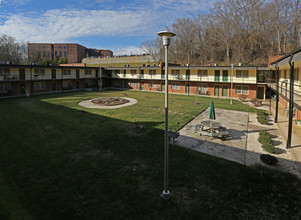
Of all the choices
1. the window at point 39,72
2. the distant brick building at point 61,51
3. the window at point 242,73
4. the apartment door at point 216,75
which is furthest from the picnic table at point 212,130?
the distant brick building at point 61,51

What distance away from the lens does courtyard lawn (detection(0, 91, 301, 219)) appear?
6.76 meters

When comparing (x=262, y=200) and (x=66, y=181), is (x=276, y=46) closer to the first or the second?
(x=262, y=200)

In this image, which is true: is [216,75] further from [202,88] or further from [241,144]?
[241,144]

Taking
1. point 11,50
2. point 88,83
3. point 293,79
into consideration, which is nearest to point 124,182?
point 293,79

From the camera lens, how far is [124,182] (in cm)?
846

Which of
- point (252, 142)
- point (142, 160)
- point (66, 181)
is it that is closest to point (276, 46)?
point (252, 142)

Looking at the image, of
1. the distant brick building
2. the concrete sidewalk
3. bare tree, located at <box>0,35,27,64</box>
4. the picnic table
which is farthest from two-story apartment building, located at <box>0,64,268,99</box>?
the distant brick building

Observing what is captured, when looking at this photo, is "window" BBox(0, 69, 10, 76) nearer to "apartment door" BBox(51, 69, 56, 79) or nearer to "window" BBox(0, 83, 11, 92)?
"window" BBox(0, 83, 11, 92)

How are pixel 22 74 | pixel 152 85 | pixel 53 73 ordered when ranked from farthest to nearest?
pixel 152 85, pixel 53 73, pixel 22 74

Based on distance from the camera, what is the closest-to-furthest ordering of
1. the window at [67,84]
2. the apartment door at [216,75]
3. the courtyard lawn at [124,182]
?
the courtyard lawn at [124,182] < the apartment door at [216,75] < the window at [67,84]

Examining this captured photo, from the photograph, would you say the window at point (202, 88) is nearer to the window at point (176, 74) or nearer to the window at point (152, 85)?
the window at point (176, 74)

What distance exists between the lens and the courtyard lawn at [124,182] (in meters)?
6.76

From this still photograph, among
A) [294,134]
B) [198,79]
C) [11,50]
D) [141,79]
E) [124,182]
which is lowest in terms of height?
[124,182]

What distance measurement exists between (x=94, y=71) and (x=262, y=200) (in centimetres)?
4404
